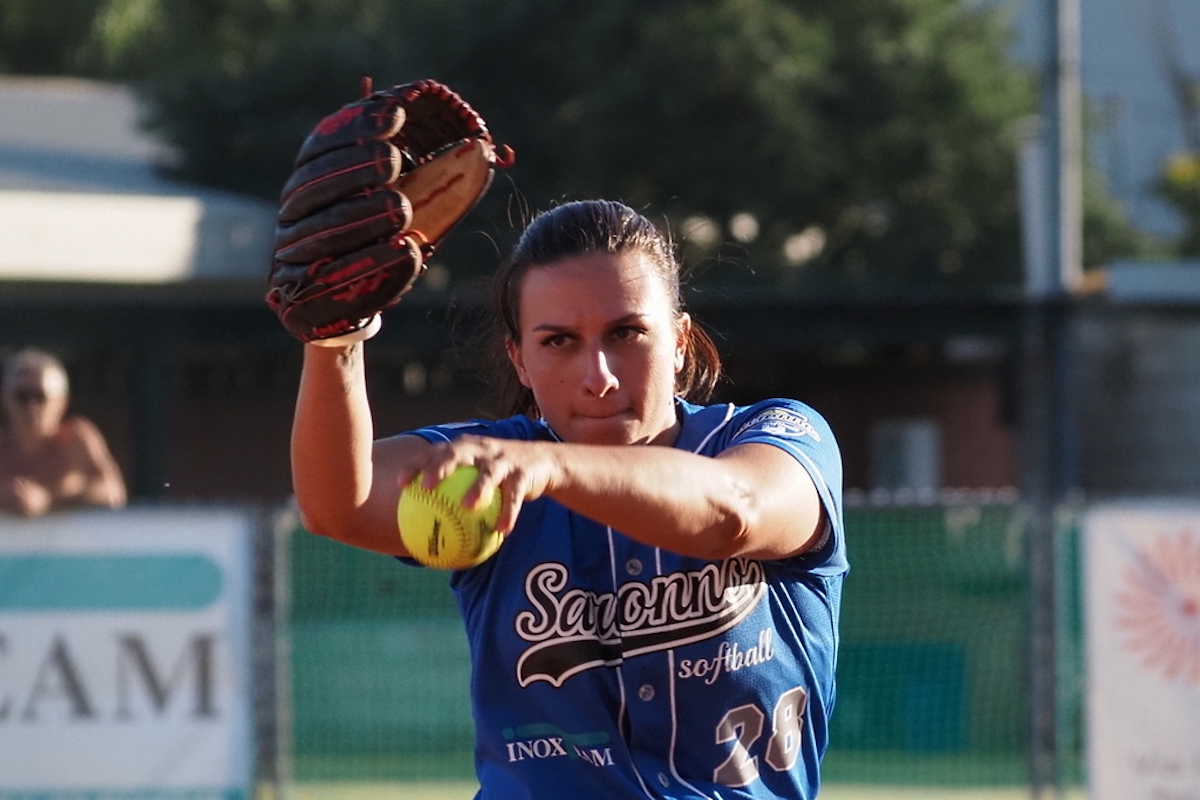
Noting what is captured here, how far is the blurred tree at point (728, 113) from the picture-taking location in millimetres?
17484

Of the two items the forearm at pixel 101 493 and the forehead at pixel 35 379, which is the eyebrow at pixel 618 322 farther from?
the forehead at pixel 35 379

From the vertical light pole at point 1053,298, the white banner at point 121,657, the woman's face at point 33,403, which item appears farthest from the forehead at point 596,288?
the vertical light pole at point 1053,298

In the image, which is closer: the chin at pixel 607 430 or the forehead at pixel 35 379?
the chin at pixel 607 430

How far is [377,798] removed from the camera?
8055 millimetres

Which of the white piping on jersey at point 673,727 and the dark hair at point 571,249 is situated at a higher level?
the dark hair at point 571,249

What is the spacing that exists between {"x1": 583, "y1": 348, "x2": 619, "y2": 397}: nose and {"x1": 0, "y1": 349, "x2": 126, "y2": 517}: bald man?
5.21 meters

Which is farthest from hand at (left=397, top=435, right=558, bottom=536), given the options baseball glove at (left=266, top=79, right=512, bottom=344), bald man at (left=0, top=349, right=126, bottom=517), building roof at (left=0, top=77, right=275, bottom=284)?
building roof at (left=0, top=77, right=275, bottom=284)

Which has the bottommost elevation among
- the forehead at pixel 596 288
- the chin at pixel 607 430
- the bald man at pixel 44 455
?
the bald man at pixel 44 455

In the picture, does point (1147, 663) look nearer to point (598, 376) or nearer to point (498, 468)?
point (598, 376)

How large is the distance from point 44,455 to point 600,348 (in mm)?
5887

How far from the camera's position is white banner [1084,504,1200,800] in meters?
7.31

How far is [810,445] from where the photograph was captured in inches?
102

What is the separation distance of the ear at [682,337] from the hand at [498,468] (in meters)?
0.77

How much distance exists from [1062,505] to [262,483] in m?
12.2
